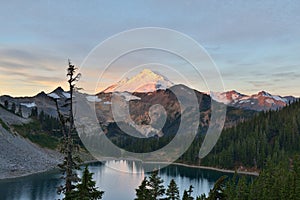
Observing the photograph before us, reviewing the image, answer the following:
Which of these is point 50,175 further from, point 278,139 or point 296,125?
point 296,125

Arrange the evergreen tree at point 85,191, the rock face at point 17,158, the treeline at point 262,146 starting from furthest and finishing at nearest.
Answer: the treeline at point 262,146, the rock face at point 17,158, the evergreen tree at point 85,191

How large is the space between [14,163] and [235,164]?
104412 mm

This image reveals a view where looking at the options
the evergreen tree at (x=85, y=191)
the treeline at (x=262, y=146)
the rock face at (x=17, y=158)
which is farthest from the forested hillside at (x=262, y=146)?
the evergreen tree at (x=85, y=191)

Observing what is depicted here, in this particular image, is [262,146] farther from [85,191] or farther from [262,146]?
[85,191]

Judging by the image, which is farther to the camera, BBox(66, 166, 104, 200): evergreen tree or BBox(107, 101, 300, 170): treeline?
BBox(107, 101, 300, 170): treeline

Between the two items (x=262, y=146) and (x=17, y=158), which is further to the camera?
(x=262, y=146)

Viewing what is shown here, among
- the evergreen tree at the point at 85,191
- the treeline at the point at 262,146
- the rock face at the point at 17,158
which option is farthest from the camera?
the treeline at the point at 262,146

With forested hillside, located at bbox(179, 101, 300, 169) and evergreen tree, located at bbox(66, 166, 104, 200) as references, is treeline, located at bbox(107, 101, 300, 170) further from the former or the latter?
evergreen tree, located at bbox(66, 166, 104, 200)

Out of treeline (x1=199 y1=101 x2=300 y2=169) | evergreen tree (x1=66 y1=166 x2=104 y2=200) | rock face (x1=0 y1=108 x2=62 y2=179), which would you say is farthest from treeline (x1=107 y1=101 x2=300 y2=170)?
evergreen tree (x1=66 y1=166 x2=104 y2=200)

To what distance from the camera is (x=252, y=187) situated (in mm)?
62625

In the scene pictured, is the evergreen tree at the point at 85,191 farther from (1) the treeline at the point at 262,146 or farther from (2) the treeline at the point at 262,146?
(1) the treeline at the point at 262,146

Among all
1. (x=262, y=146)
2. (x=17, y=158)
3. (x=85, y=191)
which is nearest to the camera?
(x=85, y=191)

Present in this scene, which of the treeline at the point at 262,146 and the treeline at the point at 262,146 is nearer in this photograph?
the treeline at the point at 262,146

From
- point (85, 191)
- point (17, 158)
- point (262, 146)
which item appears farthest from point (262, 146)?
point (85, 191)
